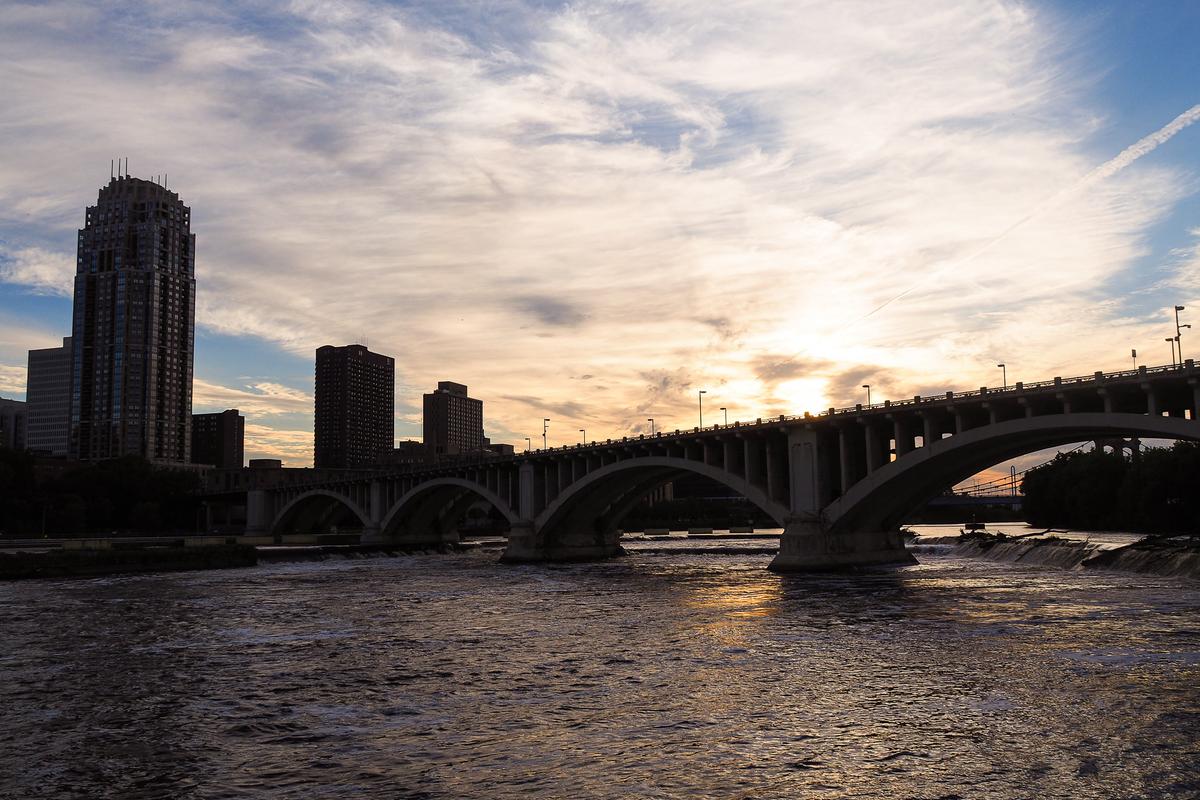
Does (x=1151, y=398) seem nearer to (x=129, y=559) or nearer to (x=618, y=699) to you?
(x=618, y=699)

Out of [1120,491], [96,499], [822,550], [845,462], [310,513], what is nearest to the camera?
[845,462]

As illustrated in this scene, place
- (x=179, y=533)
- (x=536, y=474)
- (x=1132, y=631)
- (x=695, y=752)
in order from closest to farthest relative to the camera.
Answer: (x=695, y=752) → (x=1132, y=631) → (x=536, y=474) → (x=179, y=533)

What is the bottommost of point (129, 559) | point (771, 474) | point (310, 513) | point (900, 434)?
point (129, 559)

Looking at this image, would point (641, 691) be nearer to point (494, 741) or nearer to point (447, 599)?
point (494, 741)

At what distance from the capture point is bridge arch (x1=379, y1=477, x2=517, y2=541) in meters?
137

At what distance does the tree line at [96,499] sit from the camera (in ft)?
509

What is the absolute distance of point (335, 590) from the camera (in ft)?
221

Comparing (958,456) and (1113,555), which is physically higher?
(958,456)

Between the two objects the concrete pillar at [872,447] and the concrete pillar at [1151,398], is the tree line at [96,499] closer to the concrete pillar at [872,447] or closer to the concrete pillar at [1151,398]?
the concrete pillar at [872,447]

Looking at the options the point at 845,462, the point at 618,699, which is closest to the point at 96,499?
the point at 845,462

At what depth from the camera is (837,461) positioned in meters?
81.5

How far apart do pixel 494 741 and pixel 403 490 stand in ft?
429

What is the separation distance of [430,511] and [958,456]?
98347 millimetres

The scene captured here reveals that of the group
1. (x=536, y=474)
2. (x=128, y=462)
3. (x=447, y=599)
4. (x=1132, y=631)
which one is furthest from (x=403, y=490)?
(x=1132, y=631)
